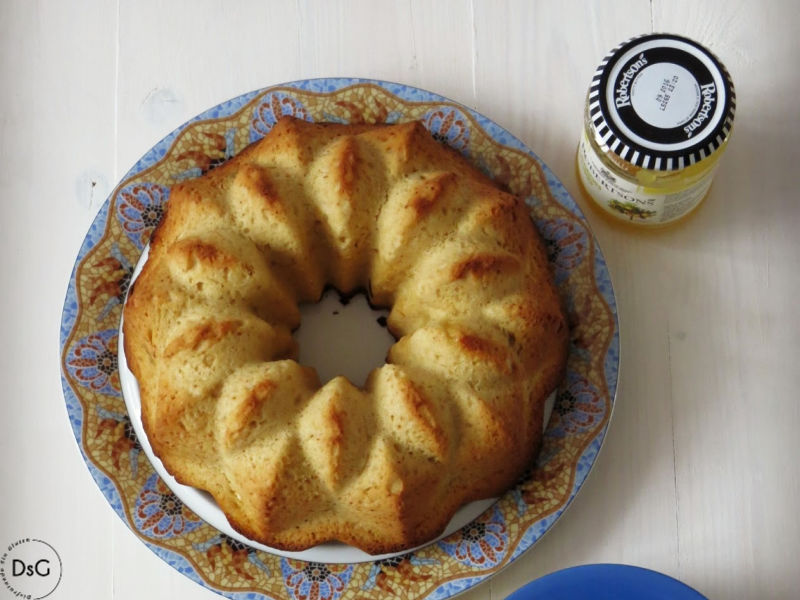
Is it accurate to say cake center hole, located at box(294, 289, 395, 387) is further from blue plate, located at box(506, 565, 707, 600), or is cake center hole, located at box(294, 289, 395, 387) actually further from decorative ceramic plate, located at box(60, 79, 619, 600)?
blue plate, located at box(506, 565, 707, 600)

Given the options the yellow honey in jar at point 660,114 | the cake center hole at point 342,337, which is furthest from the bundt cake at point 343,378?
the yellow honey in jar at point 660,114

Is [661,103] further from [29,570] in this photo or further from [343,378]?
[29,570]

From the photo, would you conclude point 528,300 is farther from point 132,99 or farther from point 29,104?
point 29,104

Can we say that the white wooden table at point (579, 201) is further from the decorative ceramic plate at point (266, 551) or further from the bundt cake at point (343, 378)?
the bundt cake at point (343, 378)

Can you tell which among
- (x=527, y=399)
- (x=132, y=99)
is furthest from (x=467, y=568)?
(x=132, y=99)

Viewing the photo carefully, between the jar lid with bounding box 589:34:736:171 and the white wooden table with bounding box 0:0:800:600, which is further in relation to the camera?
the white wooden table with bounding box 0:0:800:600

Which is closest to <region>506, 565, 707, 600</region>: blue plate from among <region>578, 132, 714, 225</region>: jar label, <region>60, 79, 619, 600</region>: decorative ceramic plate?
<region>60, 79, 619, 600</region>: decorative ceramic plate
